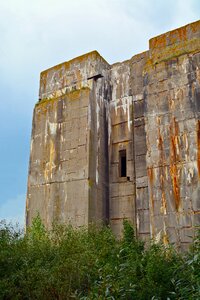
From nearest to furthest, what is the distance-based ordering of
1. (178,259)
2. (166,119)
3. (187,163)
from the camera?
1. (178,259)
2. (187,163)
3. (166,119)

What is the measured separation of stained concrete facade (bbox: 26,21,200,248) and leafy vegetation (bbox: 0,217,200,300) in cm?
179

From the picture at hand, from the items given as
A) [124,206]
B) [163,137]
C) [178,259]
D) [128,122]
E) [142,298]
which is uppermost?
[128,122]

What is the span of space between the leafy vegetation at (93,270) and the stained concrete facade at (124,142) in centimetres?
179

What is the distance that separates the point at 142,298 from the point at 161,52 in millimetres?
7279

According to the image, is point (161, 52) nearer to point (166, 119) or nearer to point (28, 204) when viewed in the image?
point (166, 119)

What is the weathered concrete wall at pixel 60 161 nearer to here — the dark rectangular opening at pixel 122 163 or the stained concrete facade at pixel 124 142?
the stained concrete facade at pixel 124 142

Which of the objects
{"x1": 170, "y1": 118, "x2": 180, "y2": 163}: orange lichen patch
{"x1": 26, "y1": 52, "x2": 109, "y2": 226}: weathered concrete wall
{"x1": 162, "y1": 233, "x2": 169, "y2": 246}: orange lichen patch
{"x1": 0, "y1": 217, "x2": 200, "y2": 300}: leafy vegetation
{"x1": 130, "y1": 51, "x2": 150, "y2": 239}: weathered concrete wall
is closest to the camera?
{"x1": 0, "y1": 217, "x2": 200, "y2": 300}: leafy vegetation

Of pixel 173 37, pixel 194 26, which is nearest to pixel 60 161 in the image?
pixel 173 37

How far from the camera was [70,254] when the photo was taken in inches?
273

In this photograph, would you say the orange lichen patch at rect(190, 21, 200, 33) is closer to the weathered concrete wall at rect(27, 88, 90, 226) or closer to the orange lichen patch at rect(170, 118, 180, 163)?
the orange lichen patch at rect(170, 118, 180, 163)

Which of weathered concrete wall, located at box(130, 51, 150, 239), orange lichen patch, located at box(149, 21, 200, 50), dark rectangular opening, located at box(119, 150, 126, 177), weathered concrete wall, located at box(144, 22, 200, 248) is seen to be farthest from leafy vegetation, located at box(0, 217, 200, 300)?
orange lichen patch, located at box(149, 21, 200, 50)

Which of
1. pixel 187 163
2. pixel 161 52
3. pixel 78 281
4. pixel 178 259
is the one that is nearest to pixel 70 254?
pixel 78 281

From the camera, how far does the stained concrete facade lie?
9.25 meters

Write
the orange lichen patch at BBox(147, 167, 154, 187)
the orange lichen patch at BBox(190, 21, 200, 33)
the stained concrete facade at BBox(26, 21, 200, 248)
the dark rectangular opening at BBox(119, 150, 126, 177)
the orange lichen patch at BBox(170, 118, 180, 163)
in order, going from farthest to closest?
the dark rectangular opening at BBox(119, 150, 126, 177) → the orange lichen patch at BBox(190, 21, 200, 33) → the orange lichen patch at BBox(147, 167, 154, 187) → the orange lichen patch at BBox(170, 118, 180, 163) → the stained concrete facade at BBox(26, 21, 200, 248)
